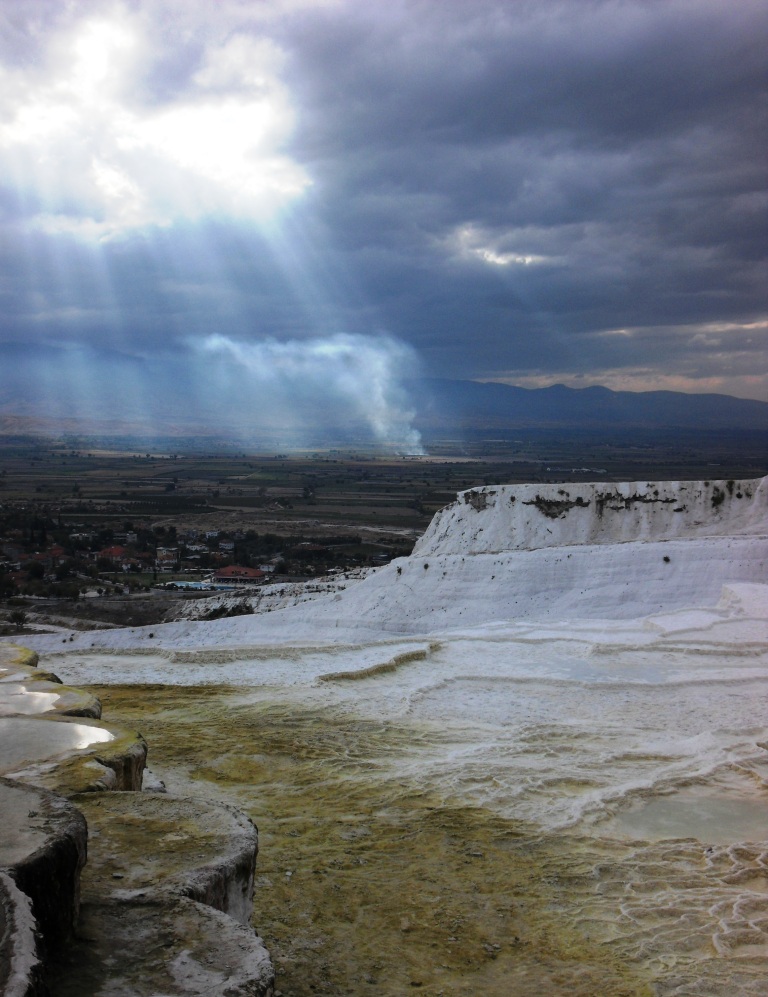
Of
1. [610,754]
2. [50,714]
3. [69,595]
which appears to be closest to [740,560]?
[610,754]

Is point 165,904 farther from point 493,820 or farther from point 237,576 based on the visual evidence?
point 237,576

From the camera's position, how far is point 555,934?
21.2 ft

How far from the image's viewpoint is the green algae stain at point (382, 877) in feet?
19.2

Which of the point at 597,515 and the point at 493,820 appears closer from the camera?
the point at 493,820

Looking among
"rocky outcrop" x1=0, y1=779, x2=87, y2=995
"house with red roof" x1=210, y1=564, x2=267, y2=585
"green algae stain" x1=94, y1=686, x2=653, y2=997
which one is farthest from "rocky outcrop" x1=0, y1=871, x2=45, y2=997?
"house with red roof" x1=210, y1=564, x2=267, y2=585

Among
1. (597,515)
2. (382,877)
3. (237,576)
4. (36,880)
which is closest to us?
(36,880)

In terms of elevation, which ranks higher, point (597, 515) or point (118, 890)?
point (597, 515)

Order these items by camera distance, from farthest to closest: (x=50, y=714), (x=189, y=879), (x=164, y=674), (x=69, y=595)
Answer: (x=69, y=595) < (x=164, y=674) < (x=50, y=714) < (x=189, y=879)

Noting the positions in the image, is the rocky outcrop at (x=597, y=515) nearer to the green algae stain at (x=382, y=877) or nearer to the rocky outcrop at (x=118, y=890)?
the green algae stain at (x=382, y=877)

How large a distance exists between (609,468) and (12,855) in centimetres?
10710

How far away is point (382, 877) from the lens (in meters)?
7.27

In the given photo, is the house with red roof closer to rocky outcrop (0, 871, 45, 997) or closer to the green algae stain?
the green algae stain

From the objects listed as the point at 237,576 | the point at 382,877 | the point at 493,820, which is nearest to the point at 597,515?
the point at 237,576

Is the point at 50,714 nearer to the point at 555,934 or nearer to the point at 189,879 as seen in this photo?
the point at 189,879
